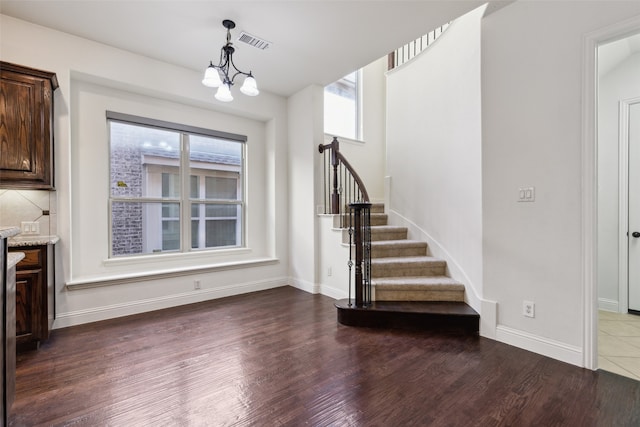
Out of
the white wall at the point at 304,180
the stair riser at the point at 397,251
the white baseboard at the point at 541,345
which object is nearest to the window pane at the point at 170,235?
the white wall at the point at 304,180

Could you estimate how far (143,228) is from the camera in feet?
12.3

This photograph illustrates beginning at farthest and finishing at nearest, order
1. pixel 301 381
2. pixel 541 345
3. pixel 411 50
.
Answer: pixel 411 50 < pixel 541 345 < pixel 301 381

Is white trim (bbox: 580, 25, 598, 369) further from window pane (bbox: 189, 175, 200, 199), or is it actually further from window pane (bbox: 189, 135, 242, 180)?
window pane (bbox: 189, 175, 200, 199)

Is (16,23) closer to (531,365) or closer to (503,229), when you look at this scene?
(503,229)

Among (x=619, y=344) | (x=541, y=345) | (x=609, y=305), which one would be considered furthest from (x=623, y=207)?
(x=541, y=345)

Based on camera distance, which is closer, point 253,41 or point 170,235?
point 253,41

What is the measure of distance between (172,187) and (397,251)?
3.05 metres

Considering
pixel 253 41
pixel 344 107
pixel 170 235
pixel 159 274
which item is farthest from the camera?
pixel 344 107

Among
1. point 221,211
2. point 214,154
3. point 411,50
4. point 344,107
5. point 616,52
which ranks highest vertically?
point 411,50

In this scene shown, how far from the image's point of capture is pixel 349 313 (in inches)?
117

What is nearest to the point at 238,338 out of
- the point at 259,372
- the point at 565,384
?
the point at 259,372

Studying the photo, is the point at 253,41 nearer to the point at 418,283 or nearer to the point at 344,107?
the point at 344,107

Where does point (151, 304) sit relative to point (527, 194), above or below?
below

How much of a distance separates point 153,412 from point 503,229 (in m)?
2.83
